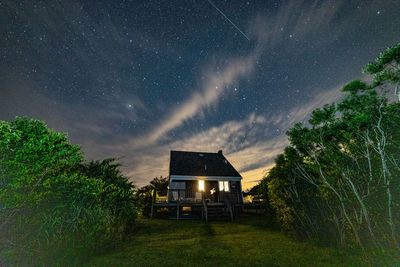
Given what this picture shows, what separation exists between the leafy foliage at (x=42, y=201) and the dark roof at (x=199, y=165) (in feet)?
45.5

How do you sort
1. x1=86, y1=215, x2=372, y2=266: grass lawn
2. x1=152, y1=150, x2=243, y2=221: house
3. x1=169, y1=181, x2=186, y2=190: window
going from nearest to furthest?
1. x1=86, y1=215, x2=372, y2=266: grass lawn
2. x1=152, y1=150, x2=243, y2=221: house
3. x1=169, y1=181, x2=186, y2=190: window

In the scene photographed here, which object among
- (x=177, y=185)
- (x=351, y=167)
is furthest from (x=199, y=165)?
(x=351, y=167)

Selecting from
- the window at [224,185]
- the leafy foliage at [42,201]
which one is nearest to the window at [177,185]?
the window at [224,185]

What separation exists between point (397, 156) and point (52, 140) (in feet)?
31.3

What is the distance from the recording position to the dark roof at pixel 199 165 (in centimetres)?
1961

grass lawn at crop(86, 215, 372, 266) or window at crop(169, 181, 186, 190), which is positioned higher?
window at crop(169, 181, 186, 190)

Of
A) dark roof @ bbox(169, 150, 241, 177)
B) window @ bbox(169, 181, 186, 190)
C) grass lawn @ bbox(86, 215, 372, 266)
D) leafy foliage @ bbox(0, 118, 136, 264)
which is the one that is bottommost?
grass lawn @ bbox(86, 215, 372, 266)

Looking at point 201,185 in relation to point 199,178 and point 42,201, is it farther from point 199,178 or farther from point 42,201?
point 42,201

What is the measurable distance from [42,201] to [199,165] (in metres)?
17.4

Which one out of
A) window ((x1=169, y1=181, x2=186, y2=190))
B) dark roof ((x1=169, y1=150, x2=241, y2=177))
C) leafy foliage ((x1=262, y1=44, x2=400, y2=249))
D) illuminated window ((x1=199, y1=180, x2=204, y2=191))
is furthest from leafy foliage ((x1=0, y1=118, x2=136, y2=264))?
illuminated window ((x1=199, y1=180, x2=204, y2=191))

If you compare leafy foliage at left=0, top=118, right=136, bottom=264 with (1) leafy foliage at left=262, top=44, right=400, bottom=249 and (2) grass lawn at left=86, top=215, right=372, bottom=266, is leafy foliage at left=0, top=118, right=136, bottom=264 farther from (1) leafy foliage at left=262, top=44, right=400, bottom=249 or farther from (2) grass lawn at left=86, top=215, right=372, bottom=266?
(1) leafy foliage at left=262, top=44, right=400, bottom=249

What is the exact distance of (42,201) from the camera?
433 cm

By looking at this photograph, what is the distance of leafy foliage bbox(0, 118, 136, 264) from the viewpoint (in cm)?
359

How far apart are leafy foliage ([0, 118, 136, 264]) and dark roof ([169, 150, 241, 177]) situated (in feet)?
45.5
